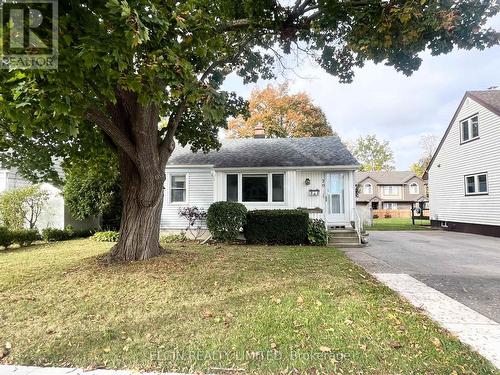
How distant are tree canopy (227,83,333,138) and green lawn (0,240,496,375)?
81.5 ft

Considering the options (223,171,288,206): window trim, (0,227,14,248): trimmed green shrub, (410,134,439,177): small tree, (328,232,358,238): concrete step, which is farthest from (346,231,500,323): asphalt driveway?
(410,134,439,177): small tree

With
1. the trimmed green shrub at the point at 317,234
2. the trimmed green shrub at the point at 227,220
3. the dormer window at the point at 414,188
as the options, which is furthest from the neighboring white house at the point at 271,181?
the dormer window at the point at 414,188

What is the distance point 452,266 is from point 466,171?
1076cm

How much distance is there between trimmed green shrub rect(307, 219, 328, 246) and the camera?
10.4 meters

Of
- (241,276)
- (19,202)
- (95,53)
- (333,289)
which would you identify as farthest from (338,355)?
(19,202)

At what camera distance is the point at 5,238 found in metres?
9.89

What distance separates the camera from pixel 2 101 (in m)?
3.69

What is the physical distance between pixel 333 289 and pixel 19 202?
12.7 meters

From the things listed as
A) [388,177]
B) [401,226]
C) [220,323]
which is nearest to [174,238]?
[220,323]

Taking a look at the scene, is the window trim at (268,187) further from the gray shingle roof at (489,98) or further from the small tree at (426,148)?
the small tree at (426,148)

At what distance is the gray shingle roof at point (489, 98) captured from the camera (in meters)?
13.2

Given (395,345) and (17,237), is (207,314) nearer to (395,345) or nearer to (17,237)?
(395,345)

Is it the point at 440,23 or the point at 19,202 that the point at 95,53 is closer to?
the point at 440,23

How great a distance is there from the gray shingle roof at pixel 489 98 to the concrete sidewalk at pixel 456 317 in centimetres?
1217
